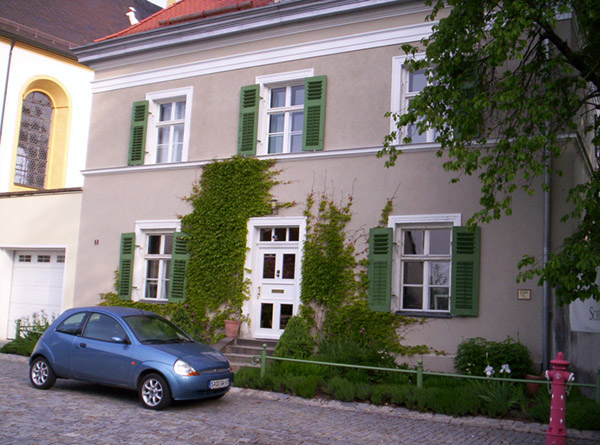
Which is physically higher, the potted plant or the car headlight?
the potted plant

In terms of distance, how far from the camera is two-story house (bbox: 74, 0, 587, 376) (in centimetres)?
1254

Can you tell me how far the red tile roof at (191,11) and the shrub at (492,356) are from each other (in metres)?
9.87

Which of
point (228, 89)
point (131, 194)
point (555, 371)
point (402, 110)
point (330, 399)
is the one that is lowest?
point (330, 399)

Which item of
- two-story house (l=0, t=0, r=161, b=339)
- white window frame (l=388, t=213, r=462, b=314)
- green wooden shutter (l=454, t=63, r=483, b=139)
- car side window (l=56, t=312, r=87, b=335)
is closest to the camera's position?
green wooden shutter (l=454, t=63, r=483, b=139)

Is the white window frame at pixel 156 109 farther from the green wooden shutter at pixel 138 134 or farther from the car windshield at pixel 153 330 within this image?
the car windshield at pixel 153 330

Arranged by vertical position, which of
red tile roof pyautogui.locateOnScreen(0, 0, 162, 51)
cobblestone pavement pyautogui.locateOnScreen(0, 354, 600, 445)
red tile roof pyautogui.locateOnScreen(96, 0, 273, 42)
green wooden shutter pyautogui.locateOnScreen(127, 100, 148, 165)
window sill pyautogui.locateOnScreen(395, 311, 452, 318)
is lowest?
cobblestone pavement pyautogui.locateOnScreen(0, 354, 600, 445)

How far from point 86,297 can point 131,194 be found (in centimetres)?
302

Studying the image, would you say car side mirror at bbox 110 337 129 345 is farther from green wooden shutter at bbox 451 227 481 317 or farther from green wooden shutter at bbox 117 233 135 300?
green wooden shutter at bbox 117 233 135 300

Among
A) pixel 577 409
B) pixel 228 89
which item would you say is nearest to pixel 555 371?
pixel 577 409

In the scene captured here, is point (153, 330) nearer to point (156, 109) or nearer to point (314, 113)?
point (314, 113)

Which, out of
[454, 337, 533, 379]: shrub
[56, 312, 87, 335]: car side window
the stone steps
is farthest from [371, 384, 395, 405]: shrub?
[56, 312, 87, 335]: car side window

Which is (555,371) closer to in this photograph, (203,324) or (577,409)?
(577,409)

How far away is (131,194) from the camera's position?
56.1 ft

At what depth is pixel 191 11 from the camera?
18.3 m
